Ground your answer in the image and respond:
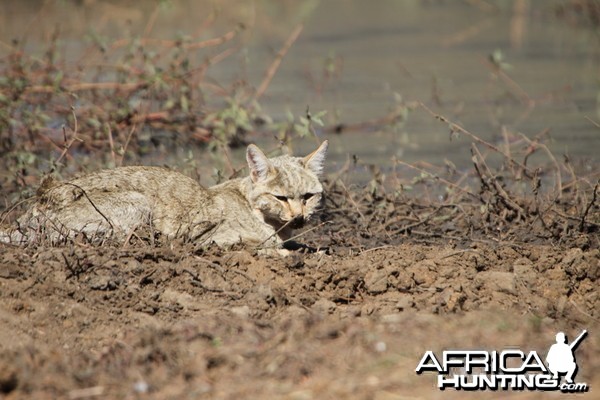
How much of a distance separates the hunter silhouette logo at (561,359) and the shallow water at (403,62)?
18.1 feet

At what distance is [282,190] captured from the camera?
7.81 metres

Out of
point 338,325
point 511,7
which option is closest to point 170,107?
point 338,325

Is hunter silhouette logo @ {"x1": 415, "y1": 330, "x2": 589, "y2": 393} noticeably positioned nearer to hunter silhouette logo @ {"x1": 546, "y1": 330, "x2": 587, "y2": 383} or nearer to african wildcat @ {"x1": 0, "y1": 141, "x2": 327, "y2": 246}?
hunter silhouette logo @ {"x1": 546, "y1": 330, "x2": 587, "y2": 383}

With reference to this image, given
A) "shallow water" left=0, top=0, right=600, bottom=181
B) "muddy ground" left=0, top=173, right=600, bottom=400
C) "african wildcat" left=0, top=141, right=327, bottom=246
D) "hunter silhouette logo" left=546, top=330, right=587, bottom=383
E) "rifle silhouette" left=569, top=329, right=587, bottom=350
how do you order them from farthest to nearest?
"shallow water" left=0, top=0, right=600, bottom=181
"african wildcat" left=0, top=141, right=327, bottom=246
"rifle silhouette" left=569, top=329, right=587, bottom=350
"hunter silhouette logo" left=546, top=330, right=587, bottom=383
"muddy ground" left=0, top=173, right=600, bottom=400

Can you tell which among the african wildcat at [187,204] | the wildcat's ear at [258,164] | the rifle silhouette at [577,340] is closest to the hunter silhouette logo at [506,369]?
the rifle silhouette at [577,340]

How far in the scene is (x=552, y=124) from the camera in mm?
13555

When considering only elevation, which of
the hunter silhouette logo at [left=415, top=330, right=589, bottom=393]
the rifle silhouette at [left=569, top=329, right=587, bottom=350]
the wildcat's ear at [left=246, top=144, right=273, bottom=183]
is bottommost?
Answer: the hunter silhouette logo at [left=415, top=330, right=589, bottom=393]

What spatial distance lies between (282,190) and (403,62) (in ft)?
34.9

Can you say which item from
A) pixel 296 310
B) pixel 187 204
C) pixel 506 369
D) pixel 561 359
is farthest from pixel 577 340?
pixel 187 204

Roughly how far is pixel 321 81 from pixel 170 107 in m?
4.44

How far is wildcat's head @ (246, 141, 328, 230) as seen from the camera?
782cm

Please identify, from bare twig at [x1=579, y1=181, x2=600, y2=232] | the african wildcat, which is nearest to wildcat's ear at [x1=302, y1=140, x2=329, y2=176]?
the african wildcat

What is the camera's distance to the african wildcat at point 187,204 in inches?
296

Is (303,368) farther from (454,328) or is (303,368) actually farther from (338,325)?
(454,328)
